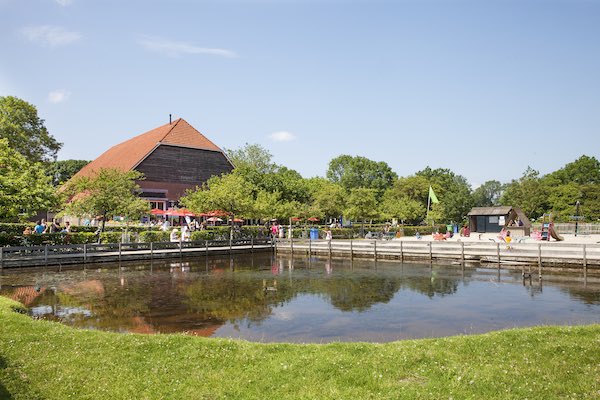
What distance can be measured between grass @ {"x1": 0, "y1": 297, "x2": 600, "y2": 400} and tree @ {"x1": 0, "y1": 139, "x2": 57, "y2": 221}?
710 inches

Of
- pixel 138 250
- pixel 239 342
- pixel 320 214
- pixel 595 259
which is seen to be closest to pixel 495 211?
pixel 320 214

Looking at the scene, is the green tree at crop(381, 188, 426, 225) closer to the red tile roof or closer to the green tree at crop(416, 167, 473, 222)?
the green tree at crop(416, 167, 473, 222)

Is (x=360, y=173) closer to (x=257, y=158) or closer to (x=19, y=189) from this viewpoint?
(x=257, y=158)

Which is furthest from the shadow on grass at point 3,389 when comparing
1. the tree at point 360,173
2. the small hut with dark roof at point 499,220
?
the tree at point 360,173

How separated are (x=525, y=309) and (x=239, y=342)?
1129 cm

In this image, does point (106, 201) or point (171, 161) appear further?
point (171, 161)

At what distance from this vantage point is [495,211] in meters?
52.4

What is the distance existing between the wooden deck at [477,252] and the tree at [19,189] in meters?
17.6

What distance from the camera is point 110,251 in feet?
102

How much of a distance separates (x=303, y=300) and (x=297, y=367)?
406 inches

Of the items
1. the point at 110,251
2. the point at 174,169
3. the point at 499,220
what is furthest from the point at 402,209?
the point at 110,251

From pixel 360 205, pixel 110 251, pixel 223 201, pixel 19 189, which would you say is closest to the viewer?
pixel 19 189

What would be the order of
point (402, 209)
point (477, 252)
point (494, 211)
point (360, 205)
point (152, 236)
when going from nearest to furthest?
point (477, 252)
point (152, 236)
point (360, 205)
point (494, 211)
point (402, 209)

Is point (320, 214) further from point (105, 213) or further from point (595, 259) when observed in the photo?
point (595, 259)
